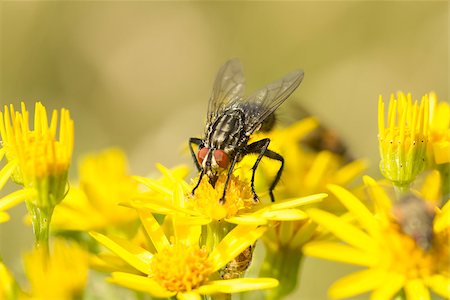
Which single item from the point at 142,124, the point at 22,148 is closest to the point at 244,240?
the point at 22,148

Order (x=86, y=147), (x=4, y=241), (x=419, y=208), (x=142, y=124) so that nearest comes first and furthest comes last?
(x=419, y=208) → (x=4, y=241) → (x=86, y=147) → (x=142, y=124)

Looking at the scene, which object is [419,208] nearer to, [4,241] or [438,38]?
[4,241]

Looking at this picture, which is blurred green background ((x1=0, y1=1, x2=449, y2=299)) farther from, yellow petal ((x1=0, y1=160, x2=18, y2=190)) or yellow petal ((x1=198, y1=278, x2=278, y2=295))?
yellow petal ((x1=198, y1=278, x2=278, y2=295))

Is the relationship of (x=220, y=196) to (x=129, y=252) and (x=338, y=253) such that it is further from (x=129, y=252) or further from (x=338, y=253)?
(x=338, y=253)

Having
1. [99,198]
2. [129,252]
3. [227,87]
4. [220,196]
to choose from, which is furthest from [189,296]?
[227,87]

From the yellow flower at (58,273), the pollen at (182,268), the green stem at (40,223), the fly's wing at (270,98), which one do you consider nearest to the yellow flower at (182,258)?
the pollen at (182,268)

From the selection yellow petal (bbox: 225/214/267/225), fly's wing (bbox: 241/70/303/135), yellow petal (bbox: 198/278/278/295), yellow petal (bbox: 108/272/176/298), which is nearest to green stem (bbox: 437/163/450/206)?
fly's wing (bbox: 241/70/303/135)
